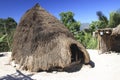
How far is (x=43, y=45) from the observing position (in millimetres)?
11703

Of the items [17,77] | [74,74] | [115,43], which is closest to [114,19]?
[115,43]

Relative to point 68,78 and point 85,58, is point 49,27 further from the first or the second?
point 68,78

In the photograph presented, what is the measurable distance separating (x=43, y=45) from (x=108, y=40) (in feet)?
28.1

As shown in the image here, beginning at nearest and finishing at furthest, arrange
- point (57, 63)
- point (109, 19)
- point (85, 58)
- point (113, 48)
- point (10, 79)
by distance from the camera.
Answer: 1. point (10, 79)
2. point (57, 63)
3. point (85, 58)
4. point (113, 48)
5. point (109, 19)

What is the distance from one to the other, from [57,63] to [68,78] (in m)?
1.10

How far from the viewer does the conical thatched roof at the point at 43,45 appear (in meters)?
11.1

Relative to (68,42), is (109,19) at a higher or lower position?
higher

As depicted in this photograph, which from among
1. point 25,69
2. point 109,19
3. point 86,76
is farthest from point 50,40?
point 109,19

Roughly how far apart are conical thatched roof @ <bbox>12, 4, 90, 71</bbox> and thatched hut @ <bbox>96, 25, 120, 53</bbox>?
527cm

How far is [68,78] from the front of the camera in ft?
33.8

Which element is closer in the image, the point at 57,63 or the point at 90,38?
the point at 57,63

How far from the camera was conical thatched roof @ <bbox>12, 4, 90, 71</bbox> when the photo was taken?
36.5 ft

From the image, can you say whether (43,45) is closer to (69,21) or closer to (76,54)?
(76,54)

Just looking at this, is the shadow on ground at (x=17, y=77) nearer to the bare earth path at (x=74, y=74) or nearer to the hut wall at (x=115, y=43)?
the bare earth path at (x=74, y=74)
